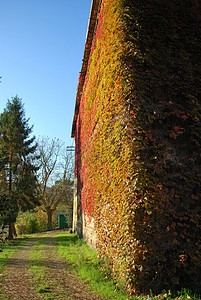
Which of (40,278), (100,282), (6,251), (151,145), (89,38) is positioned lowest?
(6,251)

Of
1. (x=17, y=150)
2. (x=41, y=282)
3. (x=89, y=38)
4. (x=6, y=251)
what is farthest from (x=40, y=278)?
(x=17, y=150)

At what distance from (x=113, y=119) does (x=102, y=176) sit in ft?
4.94

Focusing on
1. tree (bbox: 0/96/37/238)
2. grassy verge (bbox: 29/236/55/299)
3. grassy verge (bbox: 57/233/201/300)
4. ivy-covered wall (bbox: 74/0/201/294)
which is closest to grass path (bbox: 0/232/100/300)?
grassy verge (bbox: 29/236/55/299)

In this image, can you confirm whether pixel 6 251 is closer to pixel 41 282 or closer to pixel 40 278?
pixel 40 278

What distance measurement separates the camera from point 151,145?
4305mm

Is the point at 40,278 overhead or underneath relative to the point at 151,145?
underneath

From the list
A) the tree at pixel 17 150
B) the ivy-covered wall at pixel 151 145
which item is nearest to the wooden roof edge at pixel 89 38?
the ivy-covered wall at pixel 151 145

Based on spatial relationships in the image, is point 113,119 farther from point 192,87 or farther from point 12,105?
point 12,105

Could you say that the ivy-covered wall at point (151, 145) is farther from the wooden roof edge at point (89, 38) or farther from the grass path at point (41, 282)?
the wooden roof edge at point (89, 38)

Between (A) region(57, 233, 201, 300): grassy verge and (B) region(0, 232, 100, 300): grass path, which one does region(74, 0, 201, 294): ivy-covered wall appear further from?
(B) region(0, 232, 100, 300): grass path

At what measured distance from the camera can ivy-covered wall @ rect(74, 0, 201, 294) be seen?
3.75m

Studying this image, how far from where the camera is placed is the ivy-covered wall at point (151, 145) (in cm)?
375

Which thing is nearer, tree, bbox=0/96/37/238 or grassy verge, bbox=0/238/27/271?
grassy verge, bbox=0/238/27/271

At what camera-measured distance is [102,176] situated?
18.9ft
